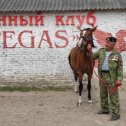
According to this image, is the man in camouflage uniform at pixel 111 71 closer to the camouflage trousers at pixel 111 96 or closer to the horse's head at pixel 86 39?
the camouflage trousers at pixel 111 96

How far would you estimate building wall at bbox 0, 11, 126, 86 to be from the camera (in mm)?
13016

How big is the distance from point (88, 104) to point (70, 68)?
2.81 m

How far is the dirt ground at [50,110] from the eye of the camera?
878 centimetres

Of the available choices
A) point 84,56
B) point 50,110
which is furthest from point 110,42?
point 50,110

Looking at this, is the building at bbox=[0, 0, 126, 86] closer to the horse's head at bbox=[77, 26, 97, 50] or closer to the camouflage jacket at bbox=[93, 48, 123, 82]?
the horse's head at bbox=[77, 26, 97, 50]

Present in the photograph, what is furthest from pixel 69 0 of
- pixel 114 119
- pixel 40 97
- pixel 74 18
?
pixel 114 119

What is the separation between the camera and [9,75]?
13367mm

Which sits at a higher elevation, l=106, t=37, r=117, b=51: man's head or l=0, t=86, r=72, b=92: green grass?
l=106, t=37, r=117, b=51: man's head

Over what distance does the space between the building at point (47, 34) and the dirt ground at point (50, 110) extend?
91cm

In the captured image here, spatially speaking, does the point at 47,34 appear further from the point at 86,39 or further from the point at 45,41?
the point at 86,39

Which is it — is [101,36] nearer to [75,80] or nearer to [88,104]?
[75,80]

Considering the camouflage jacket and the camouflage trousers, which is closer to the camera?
the camouflage jacket

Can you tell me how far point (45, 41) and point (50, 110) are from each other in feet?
12.3

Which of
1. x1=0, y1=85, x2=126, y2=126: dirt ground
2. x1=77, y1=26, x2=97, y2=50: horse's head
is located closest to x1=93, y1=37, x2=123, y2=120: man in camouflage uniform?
x1=0, y1=85, x2=126, y2=126: dirt ground
